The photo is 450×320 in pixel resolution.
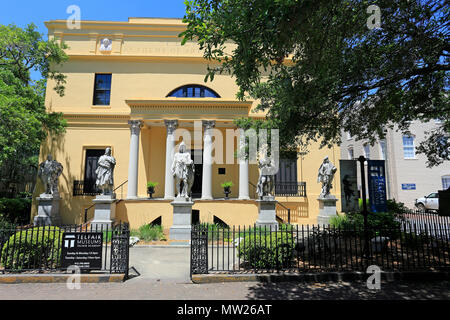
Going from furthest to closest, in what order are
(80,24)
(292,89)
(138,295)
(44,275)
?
(80,24), (292,89), (44,275), (138,295)

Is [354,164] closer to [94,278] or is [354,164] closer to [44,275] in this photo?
[94,278]

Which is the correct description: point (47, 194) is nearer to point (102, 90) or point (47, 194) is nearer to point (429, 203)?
point (102, 90)

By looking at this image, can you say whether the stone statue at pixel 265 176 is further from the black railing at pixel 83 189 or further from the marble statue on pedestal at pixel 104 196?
the black railing at pixel 83 189

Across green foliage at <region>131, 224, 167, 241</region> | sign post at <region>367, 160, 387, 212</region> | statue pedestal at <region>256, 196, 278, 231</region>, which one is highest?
sign post at <region>367, 160, 387, 212</region>

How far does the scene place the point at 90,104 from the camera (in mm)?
17516

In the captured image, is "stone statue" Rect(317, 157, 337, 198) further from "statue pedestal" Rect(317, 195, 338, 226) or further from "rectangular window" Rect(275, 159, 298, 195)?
"rectangular window" Rect(275, 159, 298, 195)

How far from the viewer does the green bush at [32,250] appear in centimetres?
601

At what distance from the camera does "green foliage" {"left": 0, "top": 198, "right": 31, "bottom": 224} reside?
15195 millimetres

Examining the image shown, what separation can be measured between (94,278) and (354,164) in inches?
340

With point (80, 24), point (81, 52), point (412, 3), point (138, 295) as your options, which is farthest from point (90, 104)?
point (412, 3)

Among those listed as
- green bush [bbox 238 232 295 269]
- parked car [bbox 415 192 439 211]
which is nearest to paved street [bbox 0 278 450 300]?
green bush [bbox 238 232 295 269]

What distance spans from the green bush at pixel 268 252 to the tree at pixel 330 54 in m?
3.42

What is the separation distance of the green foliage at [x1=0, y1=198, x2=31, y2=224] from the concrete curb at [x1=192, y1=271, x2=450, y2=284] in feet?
49.5
